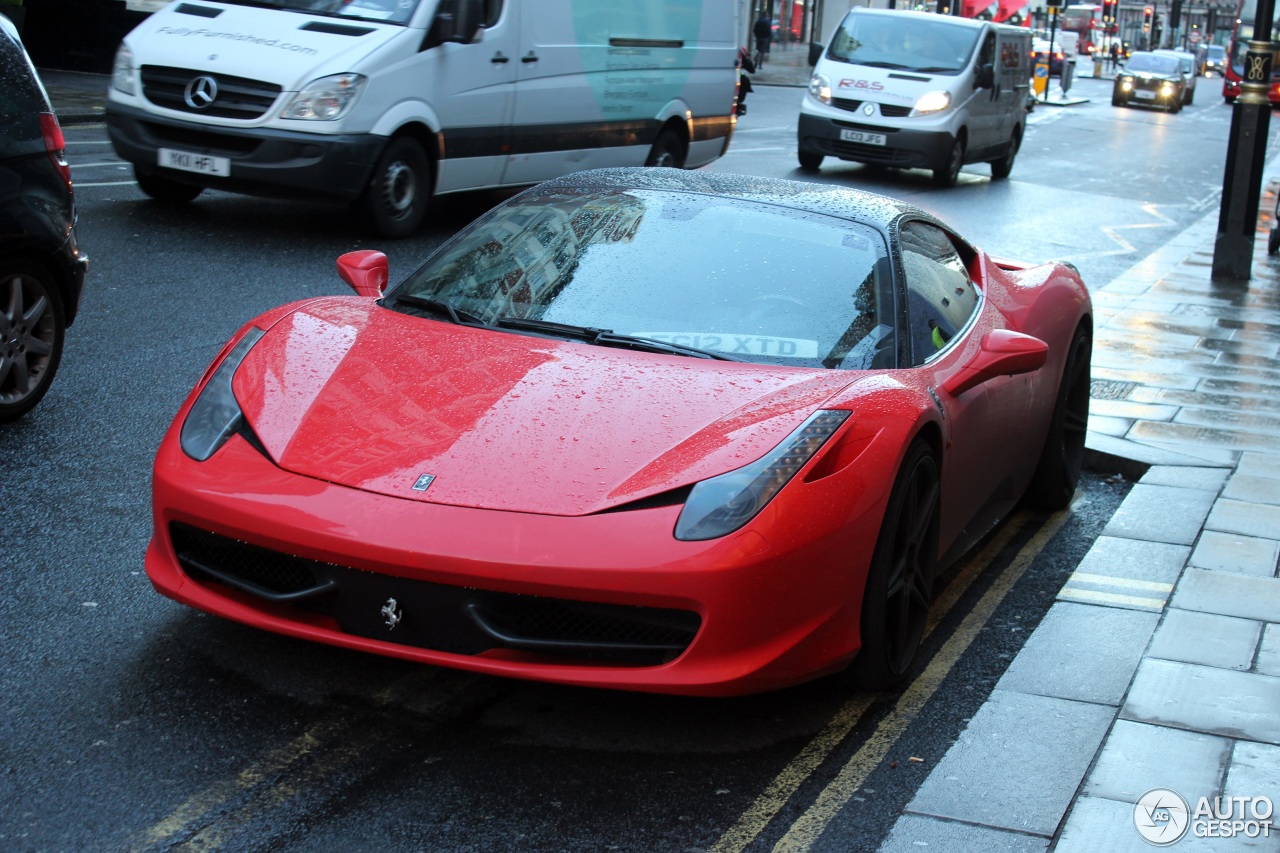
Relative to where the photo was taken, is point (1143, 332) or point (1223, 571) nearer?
point (1223, 571)

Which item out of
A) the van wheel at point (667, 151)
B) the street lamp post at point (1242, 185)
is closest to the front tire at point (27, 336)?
the van wheel at point (667, 151)

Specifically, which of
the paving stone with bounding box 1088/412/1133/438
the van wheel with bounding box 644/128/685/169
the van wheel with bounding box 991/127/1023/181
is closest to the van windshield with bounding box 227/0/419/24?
the van wheel with bounding box 644/128/685/169

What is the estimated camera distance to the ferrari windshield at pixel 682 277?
170 inches

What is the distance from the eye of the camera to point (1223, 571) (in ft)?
16.9

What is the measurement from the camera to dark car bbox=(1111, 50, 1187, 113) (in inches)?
1785

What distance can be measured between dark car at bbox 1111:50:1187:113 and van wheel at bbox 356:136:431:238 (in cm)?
3863

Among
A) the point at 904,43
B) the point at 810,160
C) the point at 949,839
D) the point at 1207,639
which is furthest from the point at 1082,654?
the point at 904,43

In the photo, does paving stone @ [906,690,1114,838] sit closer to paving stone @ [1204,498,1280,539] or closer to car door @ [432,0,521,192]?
paving stone @ [1204,498,1280,539]

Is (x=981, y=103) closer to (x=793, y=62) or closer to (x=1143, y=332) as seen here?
(x=1143, y=332)

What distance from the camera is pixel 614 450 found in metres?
3.60

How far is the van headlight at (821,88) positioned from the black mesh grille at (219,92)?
975 cm

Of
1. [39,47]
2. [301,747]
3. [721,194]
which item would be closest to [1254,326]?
[721,194]

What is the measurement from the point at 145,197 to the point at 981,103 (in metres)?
11.3

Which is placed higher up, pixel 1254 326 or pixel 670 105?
pixel 670 105
